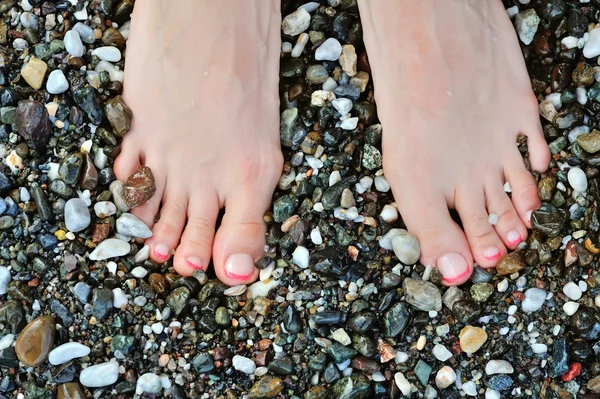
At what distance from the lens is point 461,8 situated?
4.89ft

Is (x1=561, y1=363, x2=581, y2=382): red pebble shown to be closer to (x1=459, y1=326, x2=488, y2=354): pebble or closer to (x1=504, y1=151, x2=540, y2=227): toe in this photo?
(x1=459, y1=326, x2=488, y2=354): pebble

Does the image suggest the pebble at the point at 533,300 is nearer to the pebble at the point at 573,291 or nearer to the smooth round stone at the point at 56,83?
the pebble at the point at 573,291

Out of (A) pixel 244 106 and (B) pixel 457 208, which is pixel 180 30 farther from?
(B) pixel 457 208

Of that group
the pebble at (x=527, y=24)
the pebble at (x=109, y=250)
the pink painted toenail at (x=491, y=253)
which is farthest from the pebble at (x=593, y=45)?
the pebble at (x=109, y=250)

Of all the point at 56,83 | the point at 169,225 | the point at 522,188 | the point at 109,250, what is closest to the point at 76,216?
the point at 109,250

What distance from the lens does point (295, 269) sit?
1388mm

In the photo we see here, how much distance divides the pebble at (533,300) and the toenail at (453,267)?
0.13 meters

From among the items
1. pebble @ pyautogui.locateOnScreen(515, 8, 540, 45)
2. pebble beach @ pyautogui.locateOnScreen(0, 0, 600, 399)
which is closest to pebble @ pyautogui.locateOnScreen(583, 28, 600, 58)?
pebble beach @ pyautogui.locateOnScreen(0, 0, 600, 399)

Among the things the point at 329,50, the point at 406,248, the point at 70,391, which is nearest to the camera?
the point at 70,391

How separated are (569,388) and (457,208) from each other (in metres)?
0.44

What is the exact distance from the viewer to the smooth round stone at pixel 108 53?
1481mm

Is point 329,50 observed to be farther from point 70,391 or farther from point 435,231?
point 70,391

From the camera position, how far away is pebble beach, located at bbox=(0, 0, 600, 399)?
131cm

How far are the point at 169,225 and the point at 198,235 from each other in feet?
0.23
